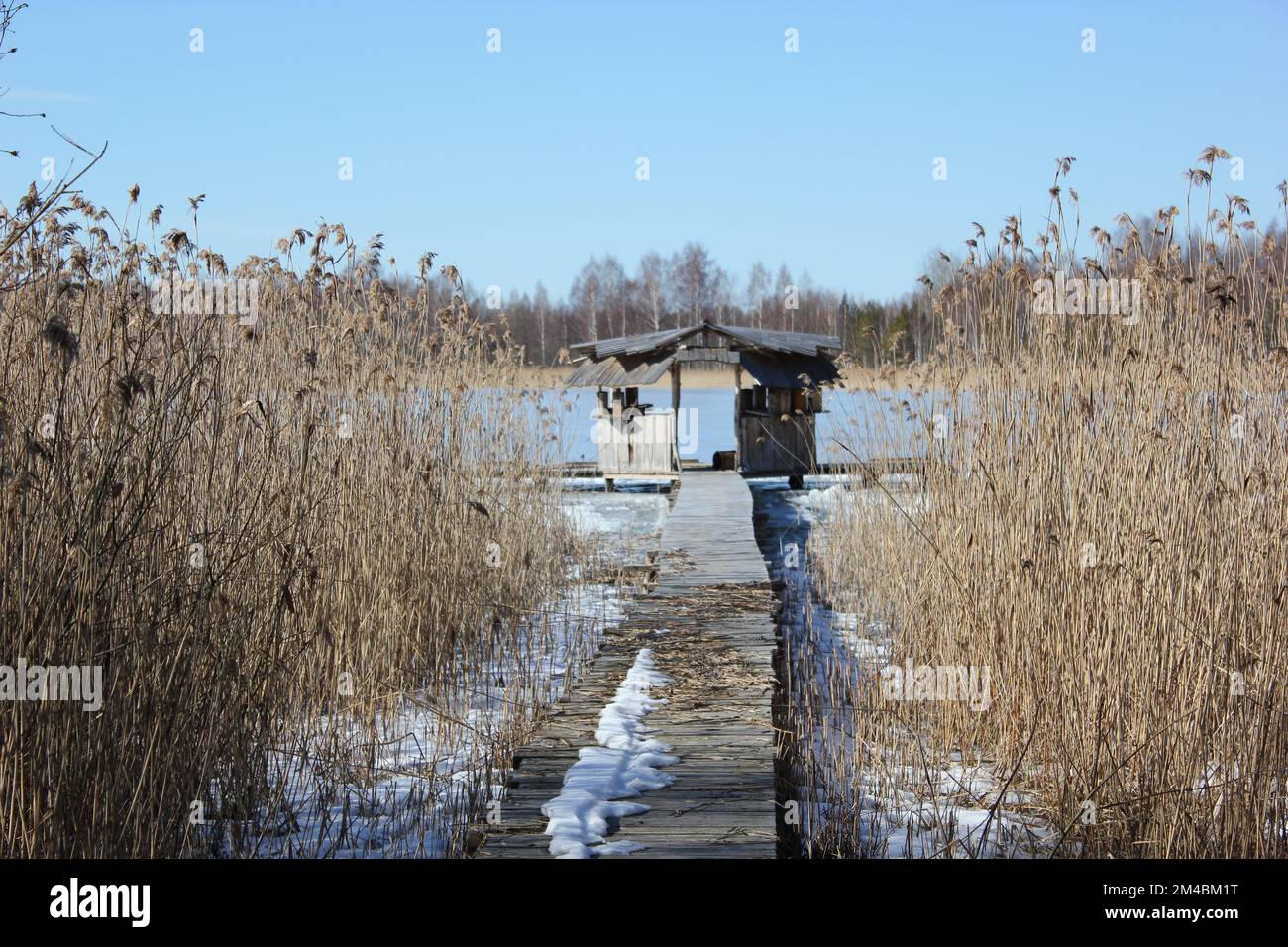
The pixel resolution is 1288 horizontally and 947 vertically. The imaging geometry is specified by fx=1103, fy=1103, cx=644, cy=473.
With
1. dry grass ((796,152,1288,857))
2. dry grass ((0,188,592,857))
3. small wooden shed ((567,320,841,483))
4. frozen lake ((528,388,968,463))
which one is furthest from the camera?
small wooden shed ((567,320,841,483))

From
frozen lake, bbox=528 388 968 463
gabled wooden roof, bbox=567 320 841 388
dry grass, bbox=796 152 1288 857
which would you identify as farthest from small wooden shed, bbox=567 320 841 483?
dry grass, bbox=796 152 1288 857

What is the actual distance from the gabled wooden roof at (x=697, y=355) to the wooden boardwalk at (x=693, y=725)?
29.0ft

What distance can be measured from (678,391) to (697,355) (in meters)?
0.91

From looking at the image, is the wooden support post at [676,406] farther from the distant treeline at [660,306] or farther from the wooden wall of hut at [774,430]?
the distant treeline at [660,306]

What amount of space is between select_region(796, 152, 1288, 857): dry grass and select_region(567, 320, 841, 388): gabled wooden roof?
10.7m

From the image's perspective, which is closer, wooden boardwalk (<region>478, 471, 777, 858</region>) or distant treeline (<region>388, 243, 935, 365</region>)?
wooden boardwalk (<region>478, 471, 777, 858</region>)

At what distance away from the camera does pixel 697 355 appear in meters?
A: 16.1

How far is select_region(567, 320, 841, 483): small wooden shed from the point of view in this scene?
16203 millimetres

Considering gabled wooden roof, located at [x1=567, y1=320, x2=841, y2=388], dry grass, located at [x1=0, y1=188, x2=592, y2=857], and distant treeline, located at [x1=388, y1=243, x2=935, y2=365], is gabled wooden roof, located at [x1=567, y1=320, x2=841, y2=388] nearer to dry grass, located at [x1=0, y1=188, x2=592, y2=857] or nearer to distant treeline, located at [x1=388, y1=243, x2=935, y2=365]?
dry grass, located at [x1=0, y1=188, x2=592, y2=857]

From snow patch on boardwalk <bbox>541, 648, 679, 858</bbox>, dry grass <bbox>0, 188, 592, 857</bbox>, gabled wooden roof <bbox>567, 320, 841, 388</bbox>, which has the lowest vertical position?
snow patch on boardwalk <bbox>541, 648, 679, 858</bbox>

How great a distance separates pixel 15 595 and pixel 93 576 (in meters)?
0.19

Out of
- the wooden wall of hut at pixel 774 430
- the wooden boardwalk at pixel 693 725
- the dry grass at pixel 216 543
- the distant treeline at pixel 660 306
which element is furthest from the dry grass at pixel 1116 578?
the distant treeline at pixel 660 306
